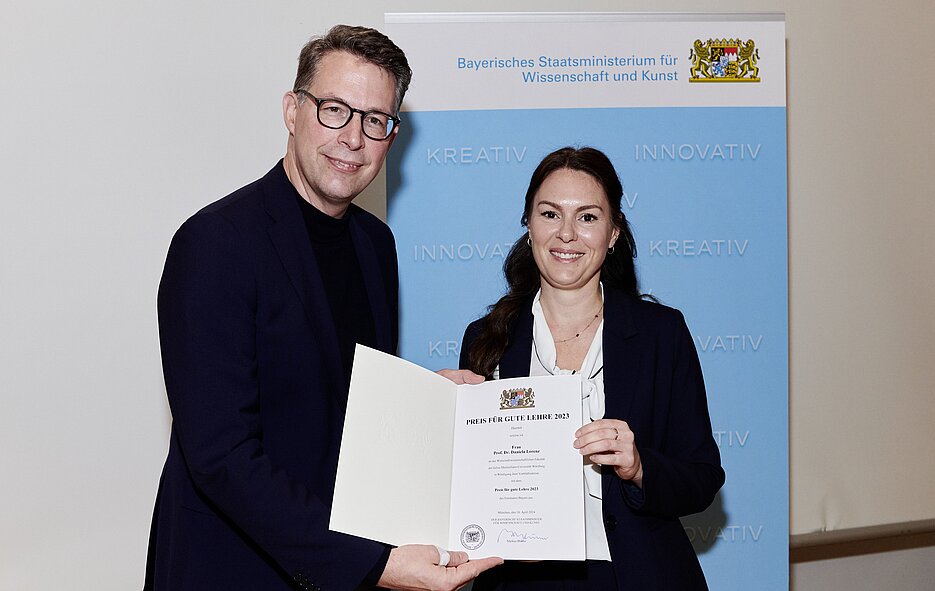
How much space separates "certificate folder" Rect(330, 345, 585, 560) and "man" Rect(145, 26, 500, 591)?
0.16 feet

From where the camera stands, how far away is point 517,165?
10.4 feet

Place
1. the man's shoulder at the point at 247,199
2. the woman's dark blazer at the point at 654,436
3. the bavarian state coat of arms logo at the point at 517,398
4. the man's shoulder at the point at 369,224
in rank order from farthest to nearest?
the man's shoulder at the point at 369,224 → the woman's dark blazer at the point at 654,436 → the bavarian state coat of arms logo at the point at 517,398 → the man's shoulder at the point at 247,199

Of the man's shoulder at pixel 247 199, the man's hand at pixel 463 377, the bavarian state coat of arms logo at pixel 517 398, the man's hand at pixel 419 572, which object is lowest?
the man's hand at pixel 419 572

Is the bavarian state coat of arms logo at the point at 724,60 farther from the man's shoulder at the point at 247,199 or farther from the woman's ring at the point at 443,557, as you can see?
the woman's ring at the point at 443,557

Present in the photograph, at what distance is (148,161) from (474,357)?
5.27 ft

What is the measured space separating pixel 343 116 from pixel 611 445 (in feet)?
3.26

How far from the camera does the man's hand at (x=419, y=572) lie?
198 centimetres

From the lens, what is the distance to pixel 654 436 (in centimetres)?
246

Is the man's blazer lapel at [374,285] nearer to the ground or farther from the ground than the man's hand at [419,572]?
farther from the ground

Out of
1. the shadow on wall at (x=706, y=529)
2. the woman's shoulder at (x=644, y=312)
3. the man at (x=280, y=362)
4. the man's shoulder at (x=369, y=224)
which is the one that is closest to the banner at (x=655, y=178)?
the shadow on wall at (x=706, y=529)

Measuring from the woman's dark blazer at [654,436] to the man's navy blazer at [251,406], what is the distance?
637 millimetres

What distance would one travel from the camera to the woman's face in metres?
2.54

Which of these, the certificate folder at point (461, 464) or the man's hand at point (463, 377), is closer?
the certificate folder at point (461, 464)
